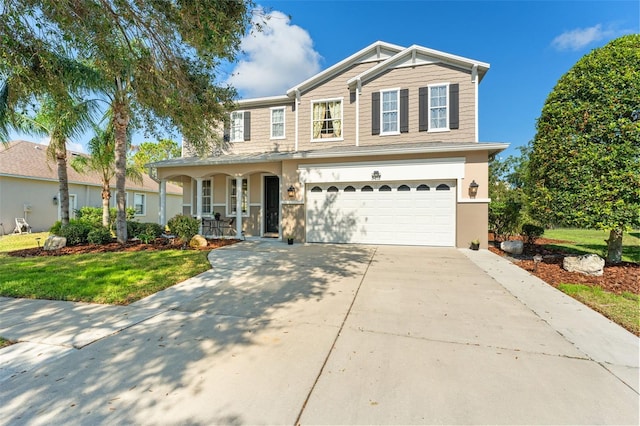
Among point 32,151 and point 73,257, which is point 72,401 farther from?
point 32,151

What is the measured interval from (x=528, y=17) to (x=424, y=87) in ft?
11.1

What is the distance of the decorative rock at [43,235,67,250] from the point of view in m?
8.91

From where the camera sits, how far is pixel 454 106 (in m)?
10.0

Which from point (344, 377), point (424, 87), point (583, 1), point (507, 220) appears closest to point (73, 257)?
point (344, 377)

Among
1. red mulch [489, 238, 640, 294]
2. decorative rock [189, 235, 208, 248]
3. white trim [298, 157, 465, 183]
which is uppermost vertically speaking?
white trim [298, 157, 465, 183]

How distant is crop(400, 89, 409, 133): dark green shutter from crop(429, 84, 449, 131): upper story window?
806 millimetres

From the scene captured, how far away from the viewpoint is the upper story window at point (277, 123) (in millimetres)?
12312

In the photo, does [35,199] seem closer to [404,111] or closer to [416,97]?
[404,111]

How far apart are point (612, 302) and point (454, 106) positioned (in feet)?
25.1

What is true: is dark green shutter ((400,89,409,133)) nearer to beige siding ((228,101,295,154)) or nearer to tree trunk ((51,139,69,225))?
beige siding ((228,101,295,154))

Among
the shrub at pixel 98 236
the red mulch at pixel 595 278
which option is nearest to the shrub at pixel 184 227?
the shrub at pixel 98 236

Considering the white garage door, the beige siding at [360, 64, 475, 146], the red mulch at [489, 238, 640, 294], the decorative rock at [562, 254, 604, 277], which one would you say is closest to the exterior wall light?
the white garage door

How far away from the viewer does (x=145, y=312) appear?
159 inches

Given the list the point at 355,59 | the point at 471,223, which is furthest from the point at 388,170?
the point at 355,59
